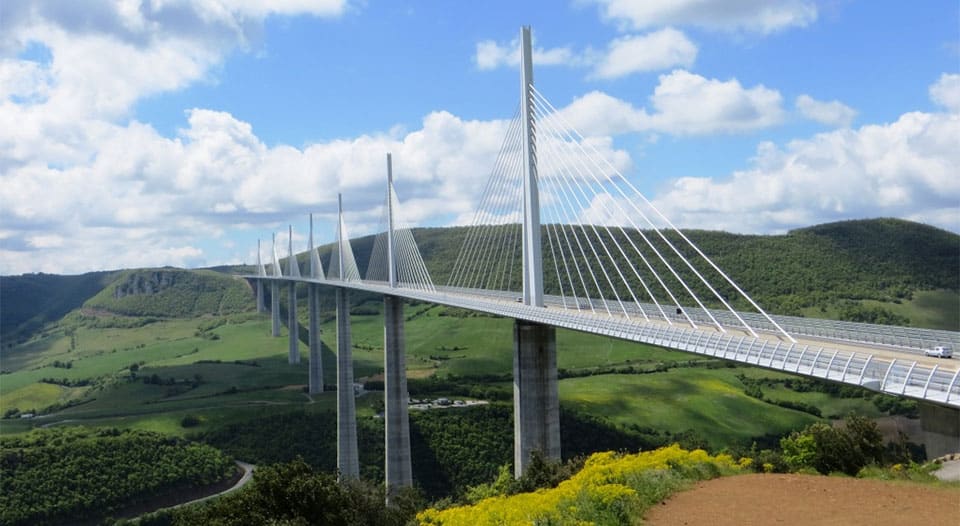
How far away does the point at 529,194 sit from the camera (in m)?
30.1

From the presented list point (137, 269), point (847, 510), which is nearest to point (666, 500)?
point (847, 510)

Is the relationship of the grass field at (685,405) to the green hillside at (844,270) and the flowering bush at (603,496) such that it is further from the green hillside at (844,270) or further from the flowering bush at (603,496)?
the flowering bush at (603,496)

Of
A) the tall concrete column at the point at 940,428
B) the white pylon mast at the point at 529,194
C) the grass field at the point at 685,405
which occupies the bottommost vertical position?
the grass field at the point at 685,405

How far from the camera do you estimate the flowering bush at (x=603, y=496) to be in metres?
14.7

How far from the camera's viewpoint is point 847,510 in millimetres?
15211

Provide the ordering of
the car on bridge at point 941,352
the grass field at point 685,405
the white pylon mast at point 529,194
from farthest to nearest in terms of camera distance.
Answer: the grass field at point 685,405
the white pylon mast at point 529,194
the car on bridge at point 941,352

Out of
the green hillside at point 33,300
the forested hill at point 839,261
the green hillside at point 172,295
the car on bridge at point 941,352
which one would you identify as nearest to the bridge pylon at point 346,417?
the car on bridge at point 941,352

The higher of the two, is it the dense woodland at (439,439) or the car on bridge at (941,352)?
the car on bridge at (941,352)

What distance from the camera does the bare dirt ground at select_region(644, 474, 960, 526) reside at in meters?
14.4

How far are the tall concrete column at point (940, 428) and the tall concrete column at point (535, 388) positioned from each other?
17188 mm

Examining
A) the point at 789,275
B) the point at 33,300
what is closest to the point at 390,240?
the point at 789,275

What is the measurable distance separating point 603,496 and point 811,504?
4792mm

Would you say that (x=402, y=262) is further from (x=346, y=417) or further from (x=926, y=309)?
(x=926, y=309)

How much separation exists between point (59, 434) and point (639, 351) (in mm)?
66806
